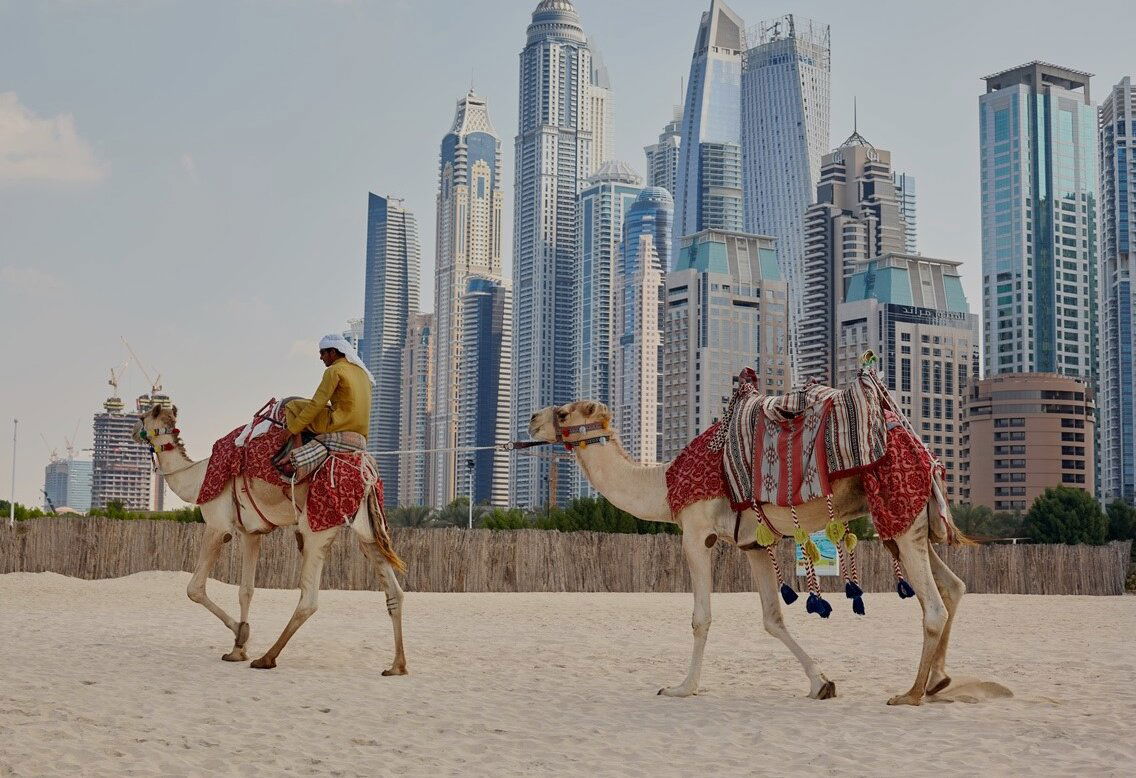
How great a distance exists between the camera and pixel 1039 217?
156m

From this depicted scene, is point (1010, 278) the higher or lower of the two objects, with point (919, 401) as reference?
higher

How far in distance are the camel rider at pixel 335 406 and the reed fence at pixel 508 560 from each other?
984cm

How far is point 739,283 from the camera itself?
540 ft

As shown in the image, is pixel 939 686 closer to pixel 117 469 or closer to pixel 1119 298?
pixel 1119 298

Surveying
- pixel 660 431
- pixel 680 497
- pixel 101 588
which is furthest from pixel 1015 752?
pixel 660 431

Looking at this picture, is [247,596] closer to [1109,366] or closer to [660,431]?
[1109,366]

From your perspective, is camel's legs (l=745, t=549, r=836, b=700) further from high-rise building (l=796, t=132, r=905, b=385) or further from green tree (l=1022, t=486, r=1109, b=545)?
high-rise building (l=796, t=132, r=905, b=385)

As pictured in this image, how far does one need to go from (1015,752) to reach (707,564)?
270cm

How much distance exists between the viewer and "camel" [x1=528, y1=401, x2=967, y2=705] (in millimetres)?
8211

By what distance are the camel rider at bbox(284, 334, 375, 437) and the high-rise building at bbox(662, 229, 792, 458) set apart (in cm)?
14347

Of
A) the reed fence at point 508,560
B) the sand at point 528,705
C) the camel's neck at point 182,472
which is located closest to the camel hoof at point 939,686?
the sand at point 528,705

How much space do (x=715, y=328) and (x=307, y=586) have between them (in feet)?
500

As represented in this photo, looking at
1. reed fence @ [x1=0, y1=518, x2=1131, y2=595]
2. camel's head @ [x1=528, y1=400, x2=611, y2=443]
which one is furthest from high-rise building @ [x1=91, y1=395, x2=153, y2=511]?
camel's head @ [x1=528, y1=400, x2=611, y2=443]

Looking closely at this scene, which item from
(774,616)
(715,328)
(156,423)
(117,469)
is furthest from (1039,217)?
(774,616)
